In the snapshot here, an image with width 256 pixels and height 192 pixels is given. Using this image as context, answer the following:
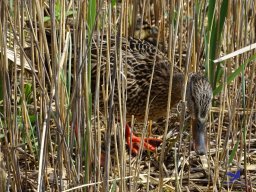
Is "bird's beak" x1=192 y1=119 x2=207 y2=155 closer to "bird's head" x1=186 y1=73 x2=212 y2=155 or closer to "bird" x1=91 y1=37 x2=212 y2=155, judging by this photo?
"bird's head" x1=186 y1=73 x2=212 y2=155

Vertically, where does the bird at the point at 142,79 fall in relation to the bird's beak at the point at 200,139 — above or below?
above

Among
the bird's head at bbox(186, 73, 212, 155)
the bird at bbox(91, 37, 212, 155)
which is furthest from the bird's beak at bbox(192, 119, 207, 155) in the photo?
the bird at bbox(91, 37, 212, 155)

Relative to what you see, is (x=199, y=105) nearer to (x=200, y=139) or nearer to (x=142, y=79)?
Answer: (x=200, y=139)

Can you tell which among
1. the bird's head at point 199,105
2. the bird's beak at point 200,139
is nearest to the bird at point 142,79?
the bird's head at point 199,105

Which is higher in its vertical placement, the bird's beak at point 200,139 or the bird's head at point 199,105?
the bird's head at point 199,105

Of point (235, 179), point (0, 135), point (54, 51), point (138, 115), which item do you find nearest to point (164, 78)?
point (138, 115)

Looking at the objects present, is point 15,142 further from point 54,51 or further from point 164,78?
point 164,78

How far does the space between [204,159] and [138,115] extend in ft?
1.78

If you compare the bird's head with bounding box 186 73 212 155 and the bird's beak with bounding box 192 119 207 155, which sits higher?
the bird's head with bounding box 186 73 212 155

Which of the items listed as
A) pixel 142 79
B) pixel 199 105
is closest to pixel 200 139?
pixel 199 105

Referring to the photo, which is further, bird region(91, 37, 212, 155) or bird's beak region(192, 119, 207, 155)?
bird region(91, 37, 212, 155)

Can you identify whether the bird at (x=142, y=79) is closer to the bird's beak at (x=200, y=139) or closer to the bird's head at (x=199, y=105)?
the bird's head at (x=199, y=105)

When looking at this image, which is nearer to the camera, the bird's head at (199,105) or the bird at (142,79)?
the bird's head at (199,105)

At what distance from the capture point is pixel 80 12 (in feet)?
7.86
